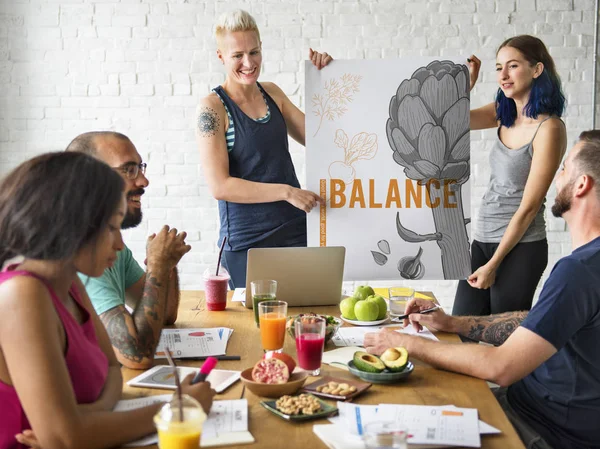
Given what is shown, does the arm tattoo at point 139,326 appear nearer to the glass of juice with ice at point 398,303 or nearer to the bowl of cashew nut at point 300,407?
the bowl of cashew nut at point 300,407

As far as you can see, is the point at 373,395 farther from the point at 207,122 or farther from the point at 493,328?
the point at 207,122

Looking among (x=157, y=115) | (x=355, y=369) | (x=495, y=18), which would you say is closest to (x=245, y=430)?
(x=355, y=369)

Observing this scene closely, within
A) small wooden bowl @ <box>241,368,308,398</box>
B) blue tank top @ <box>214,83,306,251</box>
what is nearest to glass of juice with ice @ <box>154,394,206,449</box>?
small wooden bowl @ <box>241,368,308,398</box>

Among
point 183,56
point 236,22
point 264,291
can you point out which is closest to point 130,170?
point 264,291

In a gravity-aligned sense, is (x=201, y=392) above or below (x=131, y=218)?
below

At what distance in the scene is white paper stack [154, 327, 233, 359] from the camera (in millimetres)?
1851

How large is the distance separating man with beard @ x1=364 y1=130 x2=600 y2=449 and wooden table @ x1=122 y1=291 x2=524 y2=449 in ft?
0.22

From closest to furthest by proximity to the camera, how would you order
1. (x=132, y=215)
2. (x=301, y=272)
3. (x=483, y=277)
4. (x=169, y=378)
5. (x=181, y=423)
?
(x=181, y=423)
(x=169, y=378)
(x=132, y=215)
(x=301, y=272)
(x=483, y=277)

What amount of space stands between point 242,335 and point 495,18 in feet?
10.2

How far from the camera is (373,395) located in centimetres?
155

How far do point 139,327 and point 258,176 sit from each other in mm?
1316

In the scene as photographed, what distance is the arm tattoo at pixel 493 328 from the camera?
209 centimetres

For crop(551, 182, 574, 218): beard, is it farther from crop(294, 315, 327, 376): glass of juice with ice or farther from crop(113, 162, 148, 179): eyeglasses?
crop(113, 162, 148, 179): eyeglasses

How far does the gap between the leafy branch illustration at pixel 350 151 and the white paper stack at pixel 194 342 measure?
104 centimetres
